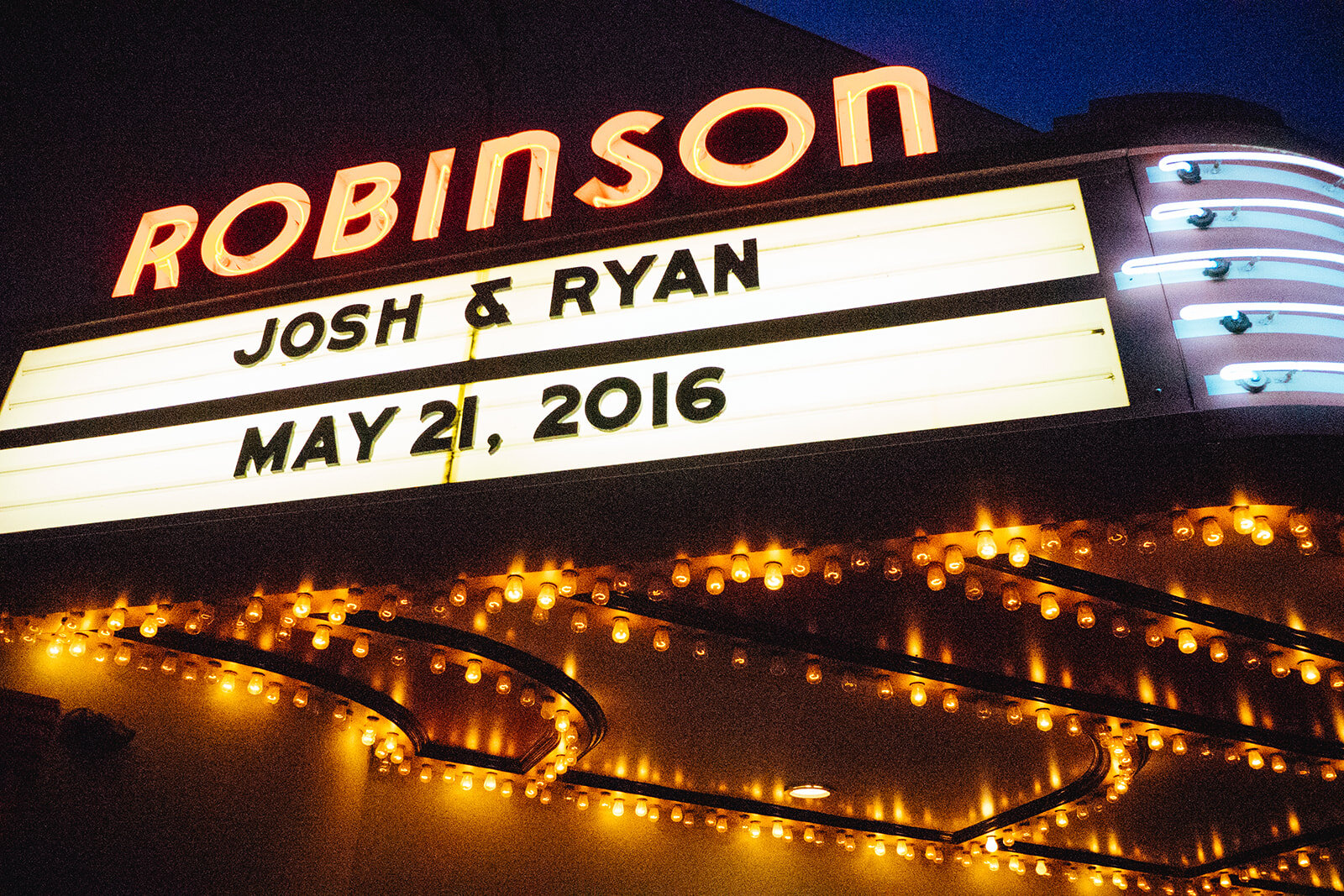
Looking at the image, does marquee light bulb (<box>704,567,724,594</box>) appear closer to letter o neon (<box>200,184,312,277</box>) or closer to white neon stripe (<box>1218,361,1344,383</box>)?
white neon stripe (<box>1218,361,1344,383</box>)

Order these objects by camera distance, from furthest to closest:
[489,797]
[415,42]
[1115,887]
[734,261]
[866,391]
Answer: [1115,887] < [489,797] < [415,42] < [734,261] < [866,391]

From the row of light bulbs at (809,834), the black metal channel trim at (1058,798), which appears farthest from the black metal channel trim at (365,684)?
the black metal channel trim at (1058,798)

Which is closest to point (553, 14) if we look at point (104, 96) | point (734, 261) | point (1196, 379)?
point (104, 96)

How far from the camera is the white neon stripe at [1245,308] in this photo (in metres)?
3.49

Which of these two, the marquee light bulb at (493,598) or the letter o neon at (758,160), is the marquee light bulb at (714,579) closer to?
the marquee light bulb at (493,598)

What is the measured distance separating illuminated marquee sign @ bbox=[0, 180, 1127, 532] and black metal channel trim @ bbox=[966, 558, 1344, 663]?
126 cm

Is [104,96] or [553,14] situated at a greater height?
[553,14]

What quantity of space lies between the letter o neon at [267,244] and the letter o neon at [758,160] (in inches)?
100

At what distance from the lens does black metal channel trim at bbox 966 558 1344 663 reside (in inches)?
182

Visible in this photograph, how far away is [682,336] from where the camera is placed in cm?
414

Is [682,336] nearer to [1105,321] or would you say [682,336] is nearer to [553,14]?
[1105,321]

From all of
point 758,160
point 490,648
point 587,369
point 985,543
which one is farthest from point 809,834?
point 758,160

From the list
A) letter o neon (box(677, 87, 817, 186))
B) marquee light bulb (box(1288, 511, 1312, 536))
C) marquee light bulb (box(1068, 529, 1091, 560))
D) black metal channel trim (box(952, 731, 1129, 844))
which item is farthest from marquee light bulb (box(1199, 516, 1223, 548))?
black metal channel trim (box(952, 731, 1129, 844))

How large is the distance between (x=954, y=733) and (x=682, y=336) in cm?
499
